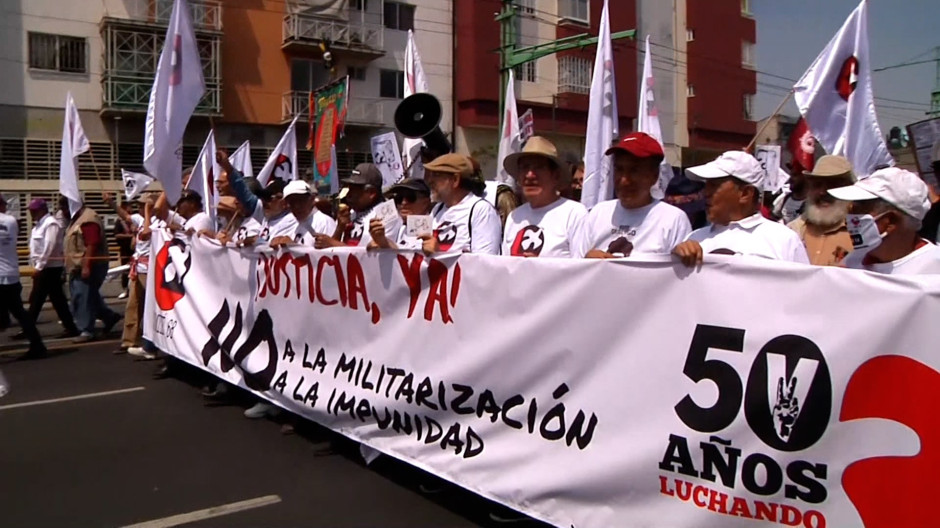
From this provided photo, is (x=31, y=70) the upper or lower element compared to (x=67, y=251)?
upper

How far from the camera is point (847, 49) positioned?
20.0 ft

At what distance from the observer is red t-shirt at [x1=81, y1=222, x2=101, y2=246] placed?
33.4ft

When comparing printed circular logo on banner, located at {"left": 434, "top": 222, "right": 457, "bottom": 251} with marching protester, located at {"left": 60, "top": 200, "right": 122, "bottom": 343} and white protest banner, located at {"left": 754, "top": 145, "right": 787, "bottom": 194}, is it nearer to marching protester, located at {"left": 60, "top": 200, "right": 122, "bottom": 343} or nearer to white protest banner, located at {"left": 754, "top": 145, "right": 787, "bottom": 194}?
white protest banner, located at {"left": 754, "top": 145, "right": 787, "bottom": 194}

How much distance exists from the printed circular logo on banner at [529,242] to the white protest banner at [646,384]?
1.77 ft

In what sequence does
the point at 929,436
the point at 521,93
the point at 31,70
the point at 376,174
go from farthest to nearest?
the point at 521,93
the point at 31,70
the point at 376,174
the point at 929,436

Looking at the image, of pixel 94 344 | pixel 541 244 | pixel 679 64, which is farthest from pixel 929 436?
pixel 679 64

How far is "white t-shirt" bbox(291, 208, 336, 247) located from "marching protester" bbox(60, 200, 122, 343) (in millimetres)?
4723

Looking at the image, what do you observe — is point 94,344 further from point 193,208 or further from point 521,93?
point 521,93

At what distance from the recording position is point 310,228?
634cm

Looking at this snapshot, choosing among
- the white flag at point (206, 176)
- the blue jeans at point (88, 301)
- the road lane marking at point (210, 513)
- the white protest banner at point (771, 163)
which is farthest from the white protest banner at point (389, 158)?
the road lane marking at point (210, 513)

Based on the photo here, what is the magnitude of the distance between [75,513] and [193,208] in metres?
4.45

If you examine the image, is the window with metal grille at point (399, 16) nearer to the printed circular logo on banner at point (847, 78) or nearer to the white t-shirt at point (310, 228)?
the white t-shirt at point (310, 228)

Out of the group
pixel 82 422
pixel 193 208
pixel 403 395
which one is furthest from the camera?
pixel 193 208

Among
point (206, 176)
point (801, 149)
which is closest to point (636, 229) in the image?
point (801, 149)
